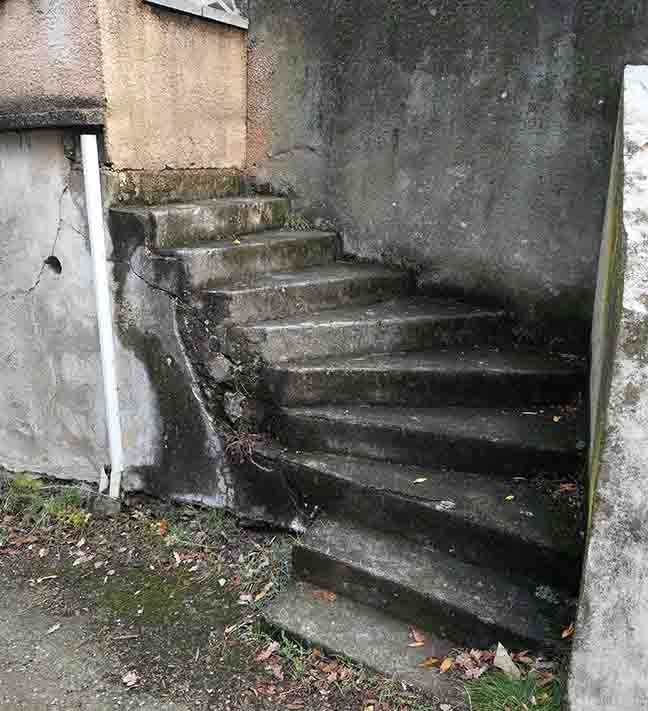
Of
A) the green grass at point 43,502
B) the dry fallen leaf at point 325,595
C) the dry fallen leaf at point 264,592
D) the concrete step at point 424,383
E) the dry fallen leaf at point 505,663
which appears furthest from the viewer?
the green grass at point 43,502

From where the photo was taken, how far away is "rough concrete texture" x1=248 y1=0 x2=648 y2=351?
149 inches

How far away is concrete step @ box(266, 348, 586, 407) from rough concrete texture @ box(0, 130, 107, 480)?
1.41 meters

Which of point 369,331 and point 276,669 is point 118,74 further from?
point 276,669

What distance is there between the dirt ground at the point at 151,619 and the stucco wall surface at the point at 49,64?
240 centimetres

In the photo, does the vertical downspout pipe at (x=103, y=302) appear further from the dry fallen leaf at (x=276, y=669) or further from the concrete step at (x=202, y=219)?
the dry fallen leaf at (x=276, y=669)

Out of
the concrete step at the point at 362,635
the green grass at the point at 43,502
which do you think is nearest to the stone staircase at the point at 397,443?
the concrete step at the point at 362,635

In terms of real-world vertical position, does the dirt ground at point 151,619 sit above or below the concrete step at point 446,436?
below

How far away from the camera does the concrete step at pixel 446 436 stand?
10.6 feet

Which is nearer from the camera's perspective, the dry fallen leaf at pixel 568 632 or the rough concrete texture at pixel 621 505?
the rough concrete texture at pixel 621 505

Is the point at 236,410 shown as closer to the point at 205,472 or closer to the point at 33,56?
the point at 205,472

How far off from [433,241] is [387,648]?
2.59 m

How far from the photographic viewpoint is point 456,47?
4105mm

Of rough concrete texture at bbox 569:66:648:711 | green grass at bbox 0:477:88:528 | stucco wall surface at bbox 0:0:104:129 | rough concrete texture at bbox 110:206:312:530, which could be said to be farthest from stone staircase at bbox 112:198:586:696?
green grass at bbox 0:477:88:528

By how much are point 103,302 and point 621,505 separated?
3.01 metres
